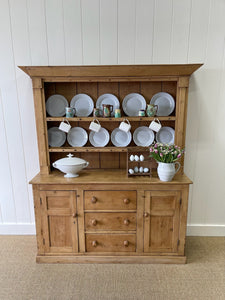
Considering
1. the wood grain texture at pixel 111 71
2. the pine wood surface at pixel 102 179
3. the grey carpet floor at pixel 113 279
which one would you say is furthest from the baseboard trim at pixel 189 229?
the wood grain texture at pixel 111 71

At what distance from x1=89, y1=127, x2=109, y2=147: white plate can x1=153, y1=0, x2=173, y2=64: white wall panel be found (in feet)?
2.87

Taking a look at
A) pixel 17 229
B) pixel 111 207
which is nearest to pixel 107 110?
pixel 111 207

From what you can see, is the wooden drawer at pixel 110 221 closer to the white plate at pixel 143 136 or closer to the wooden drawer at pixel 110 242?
the wooden drawer at pixel 110 242

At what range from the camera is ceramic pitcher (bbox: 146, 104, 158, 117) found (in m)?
1.83

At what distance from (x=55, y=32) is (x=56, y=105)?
27.8 inches

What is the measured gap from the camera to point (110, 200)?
1681 millimetres

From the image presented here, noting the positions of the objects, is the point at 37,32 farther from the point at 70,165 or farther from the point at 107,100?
the point at 70,165

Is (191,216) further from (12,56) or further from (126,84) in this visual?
(12,56)

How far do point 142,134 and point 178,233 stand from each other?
3.32 feet

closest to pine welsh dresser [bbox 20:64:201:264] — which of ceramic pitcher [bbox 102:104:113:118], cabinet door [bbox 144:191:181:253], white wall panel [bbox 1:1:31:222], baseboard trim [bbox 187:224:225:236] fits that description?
cabinet door [bbox 144:191:181:253]

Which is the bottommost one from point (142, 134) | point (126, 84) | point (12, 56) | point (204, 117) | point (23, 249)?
point (23, 249)

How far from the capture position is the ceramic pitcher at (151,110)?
71.9 inches

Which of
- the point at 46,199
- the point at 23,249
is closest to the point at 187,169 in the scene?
the point at 46,199

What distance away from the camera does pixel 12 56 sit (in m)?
1.90
